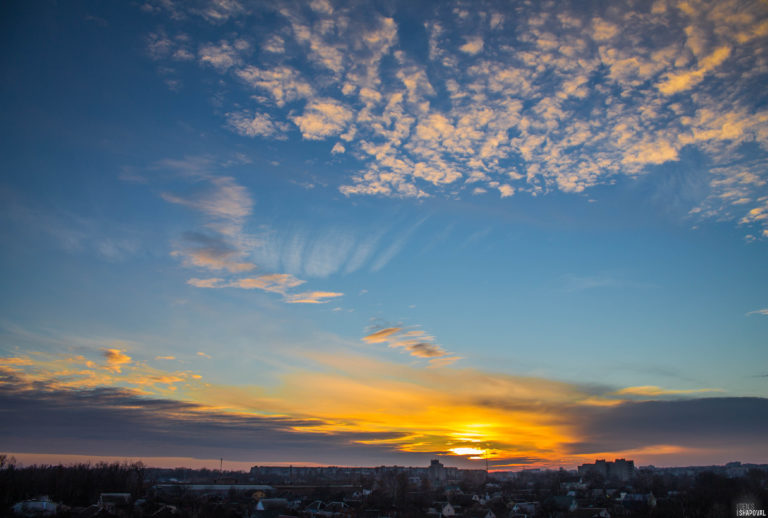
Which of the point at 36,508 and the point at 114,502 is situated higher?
the point at 36,508

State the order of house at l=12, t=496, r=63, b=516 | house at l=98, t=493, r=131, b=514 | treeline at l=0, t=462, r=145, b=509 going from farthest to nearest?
treeline at l=0, t=462, r=145, b=509, house at l=98, t=493, r=131, b=514, house at l=12, t=496, r=63, b=516

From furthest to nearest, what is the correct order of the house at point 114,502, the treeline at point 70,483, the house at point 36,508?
the treeline at point 70,483
the house at point 114,502
the house at point 36,508

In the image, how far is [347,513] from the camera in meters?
64.2

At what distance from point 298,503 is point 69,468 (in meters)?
63.5

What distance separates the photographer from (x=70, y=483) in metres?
88.0

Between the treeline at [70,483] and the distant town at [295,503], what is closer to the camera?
the distant town at [295,503]

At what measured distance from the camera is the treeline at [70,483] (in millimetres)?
76562

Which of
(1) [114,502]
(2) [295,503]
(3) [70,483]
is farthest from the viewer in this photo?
(3) [70,483]

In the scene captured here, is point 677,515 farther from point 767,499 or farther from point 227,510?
point 227,510

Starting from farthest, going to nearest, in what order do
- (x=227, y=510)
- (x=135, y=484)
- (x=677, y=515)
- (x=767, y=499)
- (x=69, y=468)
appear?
(x=69, y=468) < (x=135, y=484) < (x=767, y=499) < (x=677, y=515) < (x=227, y=510)

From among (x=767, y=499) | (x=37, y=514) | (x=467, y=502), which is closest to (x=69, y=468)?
(x=37, y=514)

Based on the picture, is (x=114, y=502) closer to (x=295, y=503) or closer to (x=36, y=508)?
(x=36, y=508)

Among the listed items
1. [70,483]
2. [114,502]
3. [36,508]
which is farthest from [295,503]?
[70,483]

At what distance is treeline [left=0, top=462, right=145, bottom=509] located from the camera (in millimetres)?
76562
